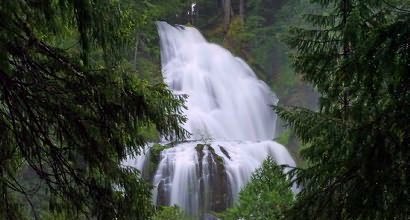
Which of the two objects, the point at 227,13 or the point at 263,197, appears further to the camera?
the point at 227,13

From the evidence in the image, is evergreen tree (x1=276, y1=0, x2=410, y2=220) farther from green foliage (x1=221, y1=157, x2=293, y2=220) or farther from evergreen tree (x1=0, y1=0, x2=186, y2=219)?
green foliage (x1=221, y1=157, x2=293, y2=220)

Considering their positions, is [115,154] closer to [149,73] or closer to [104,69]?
[104,69]

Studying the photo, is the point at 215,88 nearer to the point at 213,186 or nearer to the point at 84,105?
the point at 213,186

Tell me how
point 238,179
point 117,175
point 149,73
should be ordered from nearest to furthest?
point 117,175 < point 238,179 < point 149,73

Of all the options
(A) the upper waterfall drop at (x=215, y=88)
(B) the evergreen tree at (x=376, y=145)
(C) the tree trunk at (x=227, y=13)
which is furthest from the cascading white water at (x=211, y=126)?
(B) the evergreen tree at (x=376, y=145)

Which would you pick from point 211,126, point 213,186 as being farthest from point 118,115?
point 211,126

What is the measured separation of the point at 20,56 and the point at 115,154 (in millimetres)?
1041

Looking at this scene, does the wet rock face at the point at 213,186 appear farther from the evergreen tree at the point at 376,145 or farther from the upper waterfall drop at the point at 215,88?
the evergreen tree at the point at 376,145

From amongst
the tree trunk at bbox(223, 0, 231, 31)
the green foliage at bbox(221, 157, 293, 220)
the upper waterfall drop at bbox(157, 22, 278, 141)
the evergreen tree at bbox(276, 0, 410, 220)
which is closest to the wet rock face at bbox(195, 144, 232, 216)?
the upper waterfall drop at bbox(157, 22, 278, 141)

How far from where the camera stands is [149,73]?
891 inches

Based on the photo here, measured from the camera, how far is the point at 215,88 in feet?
81.8

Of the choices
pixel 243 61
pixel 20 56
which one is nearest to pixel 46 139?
pixel 20 56

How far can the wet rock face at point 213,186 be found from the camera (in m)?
16.7

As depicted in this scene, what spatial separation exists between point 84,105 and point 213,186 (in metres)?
13.3
